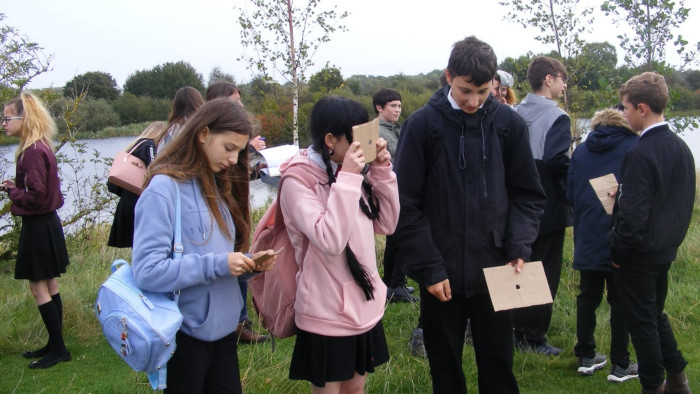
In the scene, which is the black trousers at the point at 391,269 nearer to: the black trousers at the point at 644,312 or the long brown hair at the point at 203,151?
the black trousers at the point at 644,312

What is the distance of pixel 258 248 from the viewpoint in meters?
2.67

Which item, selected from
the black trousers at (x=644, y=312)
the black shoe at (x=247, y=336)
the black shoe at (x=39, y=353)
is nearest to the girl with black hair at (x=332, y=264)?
the black trousers at (x=644, y=312)

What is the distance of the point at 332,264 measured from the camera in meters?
2.51

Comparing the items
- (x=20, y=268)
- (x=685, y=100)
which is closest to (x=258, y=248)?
(x=20, y=268)

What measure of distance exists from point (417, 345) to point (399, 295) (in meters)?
1.35

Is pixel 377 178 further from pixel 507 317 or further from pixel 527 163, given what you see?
pixel 507 317

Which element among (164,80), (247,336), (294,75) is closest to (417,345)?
(247,336)

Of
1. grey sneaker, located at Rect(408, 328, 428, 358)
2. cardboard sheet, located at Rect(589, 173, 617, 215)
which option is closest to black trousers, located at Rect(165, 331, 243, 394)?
grey sneaker, located at Rect(408, 328, 428, 358)

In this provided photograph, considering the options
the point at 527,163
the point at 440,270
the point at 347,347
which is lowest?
the point at 347,347

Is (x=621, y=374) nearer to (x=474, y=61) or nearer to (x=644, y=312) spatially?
(x=644, y=312)

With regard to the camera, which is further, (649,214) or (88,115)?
(88,115)

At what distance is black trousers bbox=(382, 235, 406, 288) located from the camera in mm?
5374

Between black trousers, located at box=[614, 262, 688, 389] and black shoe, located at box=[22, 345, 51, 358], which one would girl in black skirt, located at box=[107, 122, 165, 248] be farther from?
black trousers, located at box=[614, 262, 688, 389]

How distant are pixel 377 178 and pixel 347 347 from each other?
735 mm
